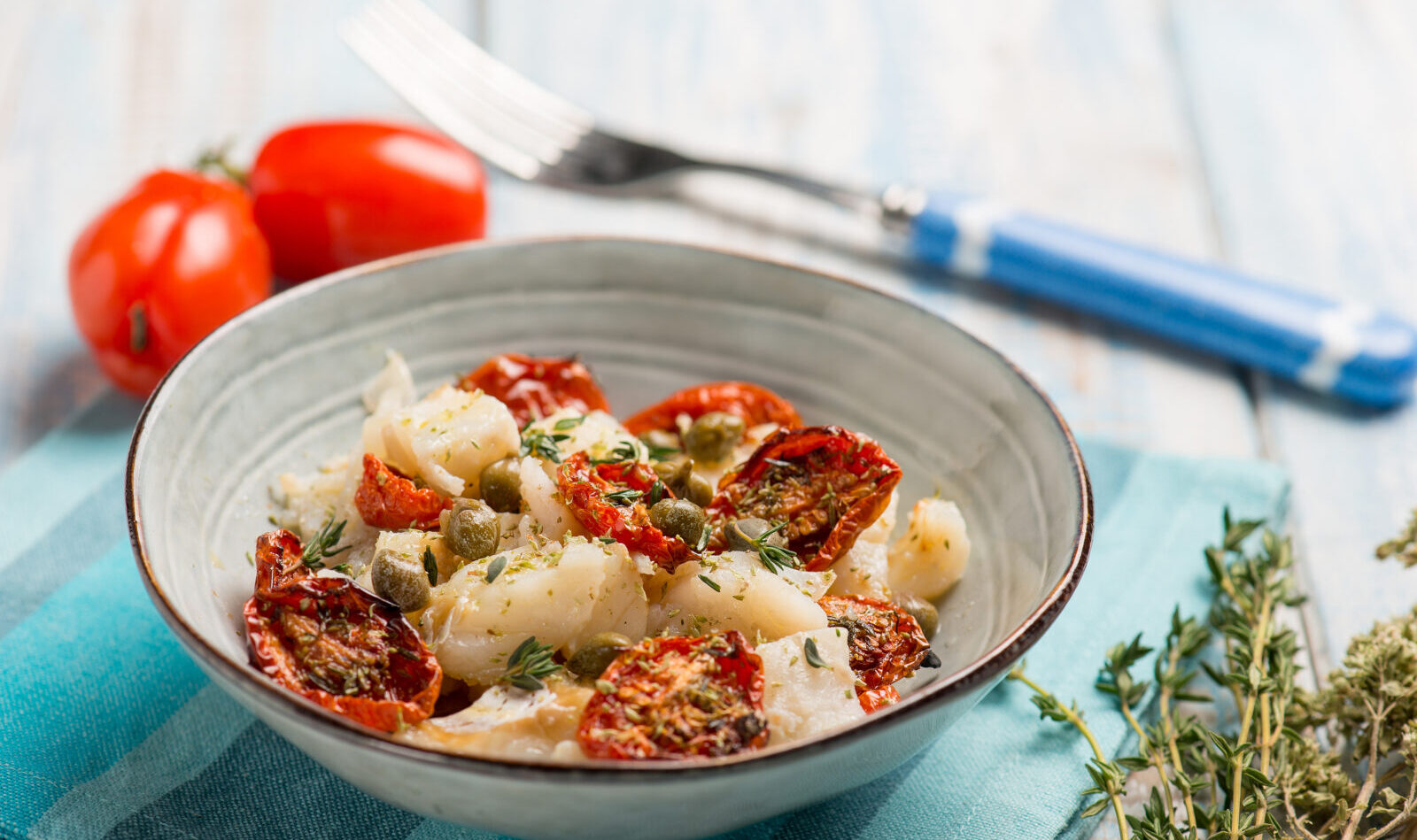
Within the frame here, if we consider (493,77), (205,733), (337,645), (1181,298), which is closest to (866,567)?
(337,645)

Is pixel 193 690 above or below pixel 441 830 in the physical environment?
below

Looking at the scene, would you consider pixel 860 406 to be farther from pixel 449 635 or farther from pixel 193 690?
pixel 193 690

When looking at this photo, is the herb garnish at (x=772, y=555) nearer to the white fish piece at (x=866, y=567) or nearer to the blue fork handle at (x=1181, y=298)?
the white fish piece at (x=866, y=567)

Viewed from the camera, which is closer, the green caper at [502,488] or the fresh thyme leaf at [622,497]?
the fresh thyme leaf at [622,497]

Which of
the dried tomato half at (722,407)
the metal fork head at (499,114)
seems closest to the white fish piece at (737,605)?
the dried tomato half at (722,407)

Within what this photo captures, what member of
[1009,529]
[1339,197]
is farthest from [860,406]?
[1339,197]
